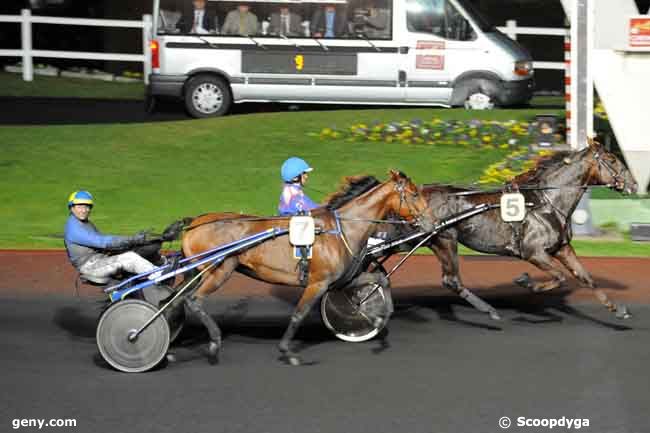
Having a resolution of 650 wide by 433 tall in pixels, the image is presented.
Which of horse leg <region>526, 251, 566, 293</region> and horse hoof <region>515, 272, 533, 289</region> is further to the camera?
horse hoof <region>515, 272, 533, 289</region>

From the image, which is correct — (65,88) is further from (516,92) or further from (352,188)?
(352,188)

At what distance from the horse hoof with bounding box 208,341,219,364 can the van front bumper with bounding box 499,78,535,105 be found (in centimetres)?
1182

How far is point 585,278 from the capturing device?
1002cm

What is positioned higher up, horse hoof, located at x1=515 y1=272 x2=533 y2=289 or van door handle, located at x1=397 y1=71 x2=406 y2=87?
van door handle, located at x1=397 y1=71 x2=406 y2=87

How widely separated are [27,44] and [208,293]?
618 inches

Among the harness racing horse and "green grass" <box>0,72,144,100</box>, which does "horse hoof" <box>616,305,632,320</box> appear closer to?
the harness racing horse

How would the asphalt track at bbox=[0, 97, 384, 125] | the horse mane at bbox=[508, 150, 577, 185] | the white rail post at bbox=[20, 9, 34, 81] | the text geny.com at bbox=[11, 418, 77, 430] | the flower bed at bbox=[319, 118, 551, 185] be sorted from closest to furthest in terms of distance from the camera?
the text geny.com at bbox=[11, 418, 77, 430] < the horse mane at bbox=[508, 150, 577, 185] < the flower bed at bbox=[319, 118, 551, 185] < the asphalt track at bbox=[0, 97, 384, 125] < the white rail post at bbox=[20, 9, 34, 81]

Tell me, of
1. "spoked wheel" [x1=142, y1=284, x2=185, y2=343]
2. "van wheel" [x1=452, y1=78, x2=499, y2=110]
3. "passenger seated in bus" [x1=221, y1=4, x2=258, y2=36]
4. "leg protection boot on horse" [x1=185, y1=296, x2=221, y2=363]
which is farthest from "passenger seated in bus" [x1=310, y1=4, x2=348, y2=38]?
"leg protection boot on horse" [x1=185, y1=296, x2=221, y2=363]

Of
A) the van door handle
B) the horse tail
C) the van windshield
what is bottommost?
the horse tail

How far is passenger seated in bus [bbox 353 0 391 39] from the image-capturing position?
19391 millimetres

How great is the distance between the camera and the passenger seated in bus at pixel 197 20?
63.8 feet

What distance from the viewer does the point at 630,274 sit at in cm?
1220

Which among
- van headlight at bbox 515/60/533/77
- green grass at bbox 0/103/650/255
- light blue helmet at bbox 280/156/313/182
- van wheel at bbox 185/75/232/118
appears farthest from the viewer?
van wheel at bbox 185/75/232/118

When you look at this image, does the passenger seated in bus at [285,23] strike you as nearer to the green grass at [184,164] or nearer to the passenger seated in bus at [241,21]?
the passenger seated in bus at [241,21]
